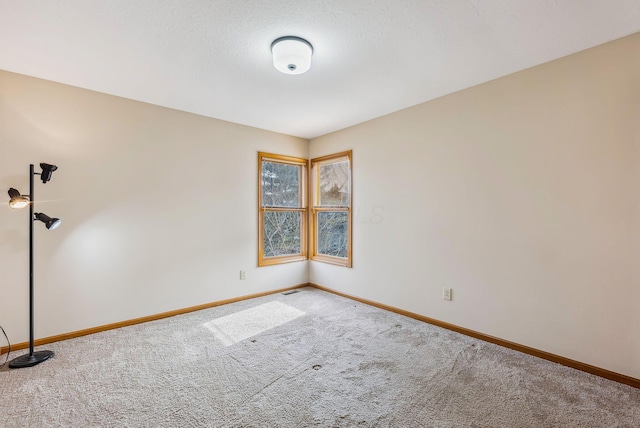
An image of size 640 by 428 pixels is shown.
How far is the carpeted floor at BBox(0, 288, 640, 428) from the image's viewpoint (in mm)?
1723

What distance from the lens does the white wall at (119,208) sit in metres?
2.60

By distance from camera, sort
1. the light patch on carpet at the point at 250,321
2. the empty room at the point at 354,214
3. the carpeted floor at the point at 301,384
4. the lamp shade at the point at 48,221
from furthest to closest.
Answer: the light patch on carpet at the point at 250,321, the lamp shade at the point at 48,221, the empty room at the point at 354,214, the carpeted floor at the point at 301,384

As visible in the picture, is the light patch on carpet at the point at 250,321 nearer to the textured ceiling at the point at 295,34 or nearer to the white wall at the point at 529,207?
the white wall at the point at 529,207

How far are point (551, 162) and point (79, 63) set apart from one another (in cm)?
391

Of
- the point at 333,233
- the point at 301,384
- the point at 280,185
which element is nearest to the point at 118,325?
the point at 301,384

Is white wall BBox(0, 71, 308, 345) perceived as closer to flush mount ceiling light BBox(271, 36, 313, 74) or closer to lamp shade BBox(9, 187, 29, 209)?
lamp shade BBox(9, 187, 29, 209)

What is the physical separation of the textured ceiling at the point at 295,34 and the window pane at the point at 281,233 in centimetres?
185

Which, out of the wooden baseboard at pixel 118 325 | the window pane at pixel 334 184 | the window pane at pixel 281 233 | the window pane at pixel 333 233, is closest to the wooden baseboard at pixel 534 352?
the window pane at pixel 333 233

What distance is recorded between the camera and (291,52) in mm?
2076

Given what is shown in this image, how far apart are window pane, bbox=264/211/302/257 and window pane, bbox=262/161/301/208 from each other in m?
0.16

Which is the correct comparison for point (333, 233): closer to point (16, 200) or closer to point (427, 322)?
point (427, 322)

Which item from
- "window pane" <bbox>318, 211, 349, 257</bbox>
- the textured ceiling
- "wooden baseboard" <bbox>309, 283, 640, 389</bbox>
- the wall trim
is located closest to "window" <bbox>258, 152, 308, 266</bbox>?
"window pane" <bbox>318, 211, 349, 257</bbox>

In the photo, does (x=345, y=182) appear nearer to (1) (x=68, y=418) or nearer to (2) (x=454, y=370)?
(2) (x=454, y=370)

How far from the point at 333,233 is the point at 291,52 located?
2783mm
